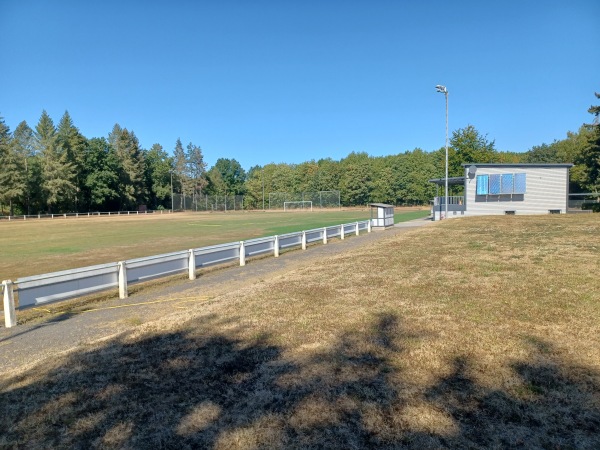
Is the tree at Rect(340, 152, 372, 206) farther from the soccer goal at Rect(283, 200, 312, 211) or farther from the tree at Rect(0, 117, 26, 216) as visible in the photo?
the tree at Rect(0, 117, 26, 216)

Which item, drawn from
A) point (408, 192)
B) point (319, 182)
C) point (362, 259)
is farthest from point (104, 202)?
point (362, 259)

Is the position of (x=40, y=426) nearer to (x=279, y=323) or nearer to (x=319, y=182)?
(x=279, y=323)

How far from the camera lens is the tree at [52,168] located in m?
68.3

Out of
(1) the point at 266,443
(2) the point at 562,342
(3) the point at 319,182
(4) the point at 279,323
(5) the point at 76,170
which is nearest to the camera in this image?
(1) the point at 266,443

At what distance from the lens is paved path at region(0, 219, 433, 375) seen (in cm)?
548

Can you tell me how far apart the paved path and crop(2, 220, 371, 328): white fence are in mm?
325

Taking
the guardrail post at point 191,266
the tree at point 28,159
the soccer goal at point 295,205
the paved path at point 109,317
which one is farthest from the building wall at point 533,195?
the tree at point 28,159

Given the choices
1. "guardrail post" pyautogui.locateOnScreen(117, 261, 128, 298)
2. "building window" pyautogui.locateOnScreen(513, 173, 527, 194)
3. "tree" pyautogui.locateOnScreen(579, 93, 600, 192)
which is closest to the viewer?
"guardrail post" pyautogui.locateOnScreen(117, 261, 128, 298)

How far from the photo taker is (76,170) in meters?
74.7

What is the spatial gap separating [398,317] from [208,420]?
3.32m

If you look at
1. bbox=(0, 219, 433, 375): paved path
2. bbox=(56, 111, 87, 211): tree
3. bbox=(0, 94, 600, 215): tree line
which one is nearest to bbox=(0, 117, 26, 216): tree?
bbox=(0, 94, 600, 215): tree line

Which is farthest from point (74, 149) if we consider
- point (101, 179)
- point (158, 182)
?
point (158, 182)

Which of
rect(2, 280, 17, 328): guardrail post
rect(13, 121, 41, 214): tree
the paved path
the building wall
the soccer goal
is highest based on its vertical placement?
rect(13, 121, 41, 214): tree

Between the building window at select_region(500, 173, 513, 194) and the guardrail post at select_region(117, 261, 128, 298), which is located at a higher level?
the building window at select_region(500, 173, 513, 194)
